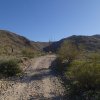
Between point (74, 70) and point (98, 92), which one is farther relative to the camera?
point (74, 70)

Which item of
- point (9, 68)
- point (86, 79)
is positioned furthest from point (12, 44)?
point (86, 79)

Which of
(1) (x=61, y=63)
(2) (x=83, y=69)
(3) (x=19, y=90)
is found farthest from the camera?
(1) (x=61, y=63)

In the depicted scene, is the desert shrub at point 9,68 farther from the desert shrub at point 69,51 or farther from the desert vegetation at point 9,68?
the desert shrub at point 69,51

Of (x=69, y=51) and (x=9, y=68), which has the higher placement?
(x=69, y=51)

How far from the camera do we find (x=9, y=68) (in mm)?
30484

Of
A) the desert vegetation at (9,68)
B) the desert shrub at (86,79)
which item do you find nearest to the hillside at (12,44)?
the desert vegetation at (9,68)

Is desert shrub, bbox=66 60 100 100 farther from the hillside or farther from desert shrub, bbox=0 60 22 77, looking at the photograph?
the hillside

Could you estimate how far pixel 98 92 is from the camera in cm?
1477

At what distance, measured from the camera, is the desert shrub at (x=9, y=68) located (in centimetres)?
2998

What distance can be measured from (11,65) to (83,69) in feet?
47.2

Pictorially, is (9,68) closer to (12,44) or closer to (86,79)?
(86,79)

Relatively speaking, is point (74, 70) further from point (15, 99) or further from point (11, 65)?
point (11, 65)

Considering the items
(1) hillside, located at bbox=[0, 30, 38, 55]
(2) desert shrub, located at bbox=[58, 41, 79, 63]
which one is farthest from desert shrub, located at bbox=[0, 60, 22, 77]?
(1) hillside, located at bbox=[0, 30, 38, 55]

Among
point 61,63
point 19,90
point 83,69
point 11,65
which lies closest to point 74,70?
point 83,69
